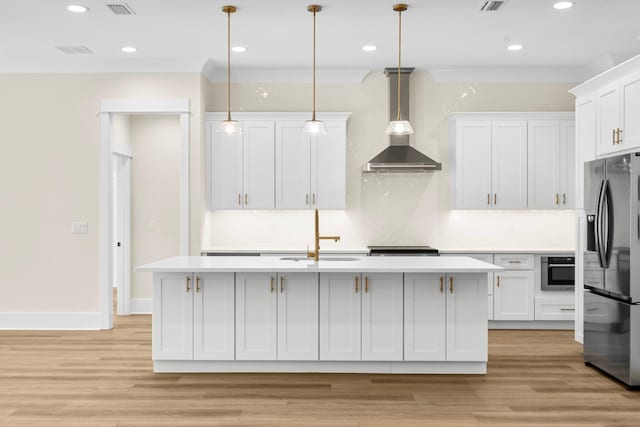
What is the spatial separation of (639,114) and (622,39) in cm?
137

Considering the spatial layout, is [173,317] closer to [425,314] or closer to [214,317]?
[214,317]

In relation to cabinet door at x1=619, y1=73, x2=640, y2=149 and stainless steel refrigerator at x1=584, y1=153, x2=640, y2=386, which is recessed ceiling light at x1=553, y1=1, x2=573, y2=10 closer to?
cabinet door at x1=619, y1=73, x2=640, y2=149

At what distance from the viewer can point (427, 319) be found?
4.52 m

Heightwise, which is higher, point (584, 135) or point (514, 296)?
point (584, 135)

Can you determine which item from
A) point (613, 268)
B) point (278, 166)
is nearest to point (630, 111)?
point (613, 268)

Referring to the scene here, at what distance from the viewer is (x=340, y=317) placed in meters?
4.53

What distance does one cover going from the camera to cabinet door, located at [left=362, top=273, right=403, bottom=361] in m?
4.52

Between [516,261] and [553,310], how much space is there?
2.16 ft

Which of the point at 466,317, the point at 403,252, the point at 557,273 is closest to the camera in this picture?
the point at 466,317

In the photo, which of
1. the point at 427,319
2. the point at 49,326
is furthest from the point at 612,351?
the point at 49,326

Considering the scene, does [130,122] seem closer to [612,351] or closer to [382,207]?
[382,207]

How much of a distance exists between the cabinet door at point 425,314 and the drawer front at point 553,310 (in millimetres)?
2350

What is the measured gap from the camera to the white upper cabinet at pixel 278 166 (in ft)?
21.9

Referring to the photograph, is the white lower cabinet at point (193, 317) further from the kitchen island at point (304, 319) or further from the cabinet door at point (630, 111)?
the cabinet door at point (630, 111)
